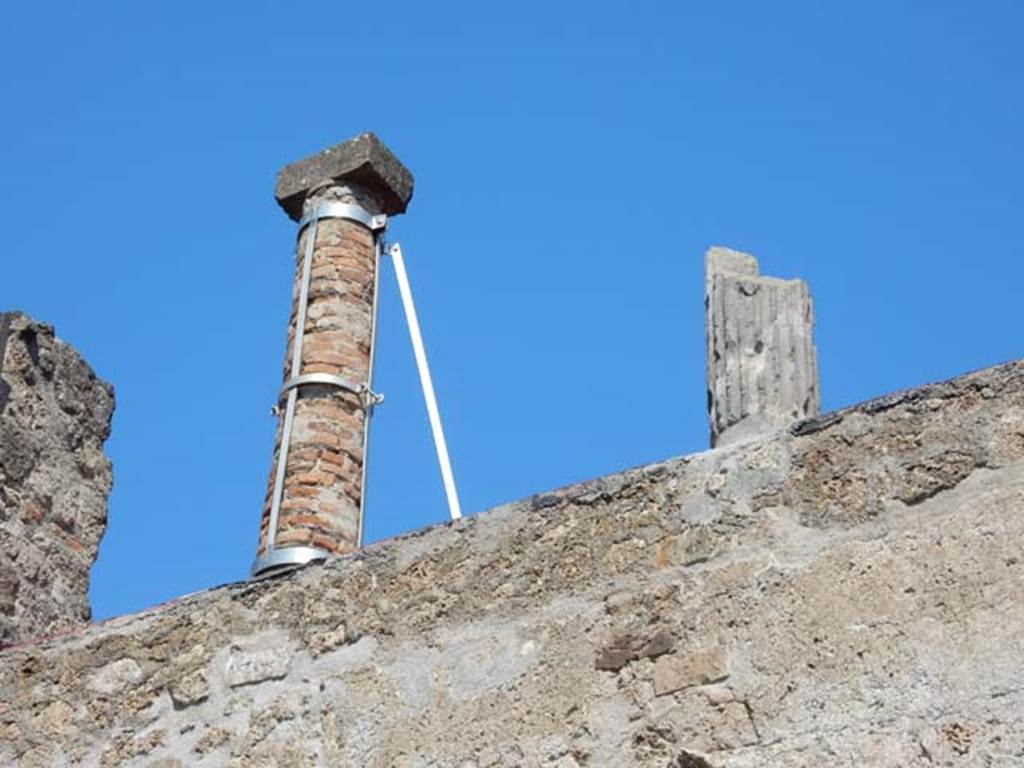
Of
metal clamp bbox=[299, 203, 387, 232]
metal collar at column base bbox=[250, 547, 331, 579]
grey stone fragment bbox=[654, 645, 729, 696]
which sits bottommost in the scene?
grey stone fragment bbox=[654, 645, 729, 696]

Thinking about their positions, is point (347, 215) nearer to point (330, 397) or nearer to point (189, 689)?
point (330, 397)

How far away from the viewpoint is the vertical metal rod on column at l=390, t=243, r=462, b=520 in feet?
18.5

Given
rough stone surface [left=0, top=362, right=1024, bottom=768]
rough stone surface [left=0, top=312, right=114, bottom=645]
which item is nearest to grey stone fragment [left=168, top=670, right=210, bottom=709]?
rough stone surface [left=0, top=362, right=1024, bottom=768]

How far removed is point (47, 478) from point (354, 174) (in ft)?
4.58

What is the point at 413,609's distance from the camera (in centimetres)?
479

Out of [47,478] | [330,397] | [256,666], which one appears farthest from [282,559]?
[47,478]

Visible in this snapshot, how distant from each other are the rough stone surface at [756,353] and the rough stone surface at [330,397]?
1.34 meters

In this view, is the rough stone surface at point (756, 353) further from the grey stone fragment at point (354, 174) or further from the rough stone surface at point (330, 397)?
the grey stone fragment at point (354, 174)

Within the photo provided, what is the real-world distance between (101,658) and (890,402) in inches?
87.6

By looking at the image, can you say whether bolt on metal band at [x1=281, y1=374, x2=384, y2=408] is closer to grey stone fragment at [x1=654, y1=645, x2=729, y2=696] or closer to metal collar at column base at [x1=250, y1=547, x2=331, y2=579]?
A: metal collar at column base at [x1=250, y1=547, x2=331, y2=579]

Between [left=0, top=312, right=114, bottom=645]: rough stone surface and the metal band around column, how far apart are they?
0.78 metres

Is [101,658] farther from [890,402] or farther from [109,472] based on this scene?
[890,402]

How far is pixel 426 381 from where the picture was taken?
606 cm

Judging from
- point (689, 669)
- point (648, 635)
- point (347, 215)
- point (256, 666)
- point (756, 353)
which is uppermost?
point (347, 215)
